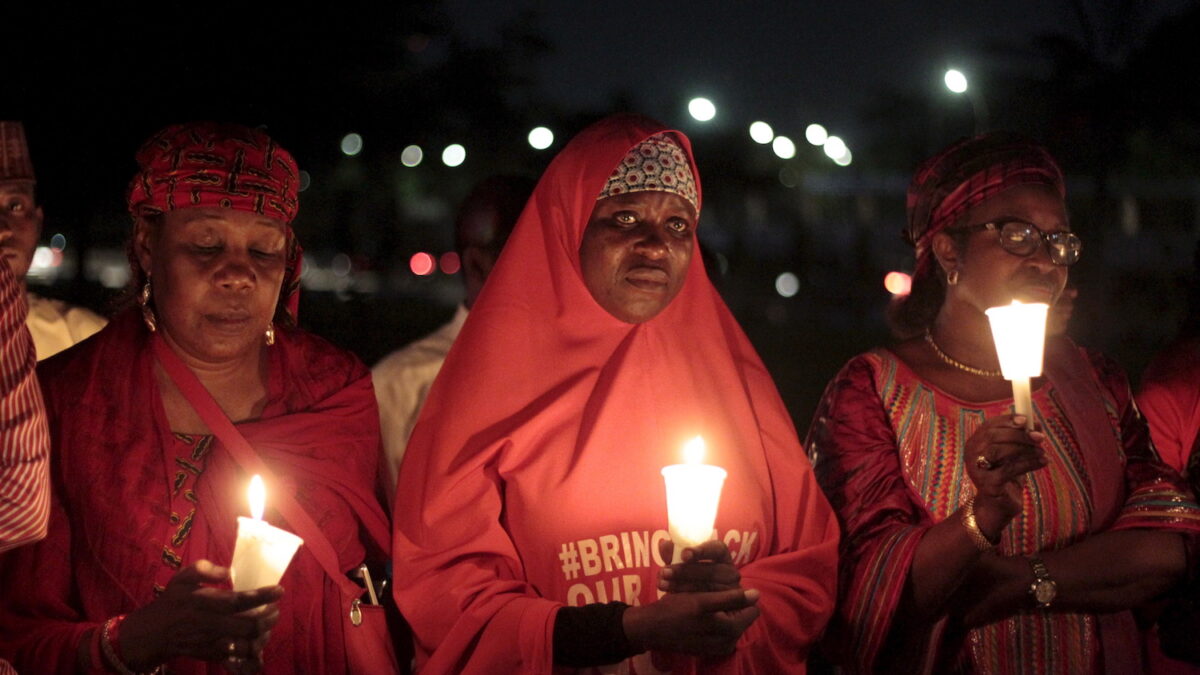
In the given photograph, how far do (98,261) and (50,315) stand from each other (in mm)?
30551

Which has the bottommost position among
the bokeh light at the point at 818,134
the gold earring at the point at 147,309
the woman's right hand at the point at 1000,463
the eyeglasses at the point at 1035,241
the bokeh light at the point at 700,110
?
the woman's right hand at the point at 1000,463

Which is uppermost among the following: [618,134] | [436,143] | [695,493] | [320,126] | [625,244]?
Result: [436,143]

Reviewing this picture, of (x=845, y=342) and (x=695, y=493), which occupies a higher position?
(x=845, y=342)

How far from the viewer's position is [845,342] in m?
25.3

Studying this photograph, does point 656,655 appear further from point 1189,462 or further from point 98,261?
point 98,261

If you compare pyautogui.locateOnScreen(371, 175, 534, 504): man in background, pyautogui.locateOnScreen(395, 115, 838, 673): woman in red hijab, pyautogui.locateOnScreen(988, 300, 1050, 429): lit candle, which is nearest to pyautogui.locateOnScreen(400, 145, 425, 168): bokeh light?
pyautogui.locateOnScreen(371, 175, 534, 504): man in background

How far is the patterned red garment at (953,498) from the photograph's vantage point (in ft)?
12.1

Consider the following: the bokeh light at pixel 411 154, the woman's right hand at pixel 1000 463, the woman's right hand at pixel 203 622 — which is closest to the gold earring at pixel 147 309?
the woman's right hand at pixel 203 622

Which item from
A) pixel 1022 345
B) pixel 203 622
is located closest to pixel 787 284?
pixel 1022 345

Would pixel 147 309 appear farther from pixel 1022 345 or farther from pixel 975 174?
pixel 975 174

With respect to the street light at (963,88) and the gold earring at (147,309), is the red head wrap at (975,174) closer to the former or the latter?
the street light at (963,88)


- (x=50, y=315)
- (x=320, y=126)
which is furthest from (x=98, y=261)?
(x=50, y=315)

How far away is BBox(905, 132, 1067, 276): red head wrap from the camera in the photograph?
4.03 m

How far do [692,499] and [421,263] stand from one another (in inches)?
1297
